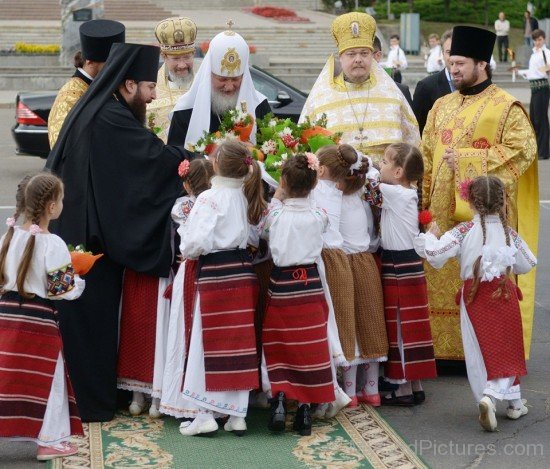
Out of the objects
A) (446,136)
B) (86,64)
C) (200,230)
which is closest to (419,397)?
(446,136)

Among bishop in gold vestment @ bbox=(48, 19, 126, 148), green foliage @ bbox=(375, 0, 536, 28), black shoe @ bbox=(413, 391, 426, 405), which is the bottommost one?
green foliage @ bbox=(375, 0, 536, 28)

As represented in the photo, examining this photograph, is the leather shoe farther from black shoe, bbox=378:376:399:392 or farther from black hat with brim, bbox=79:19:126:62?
black hat with brim, bbox=79:19:126:62

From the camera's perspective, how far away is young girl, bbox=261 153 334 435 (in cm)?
635

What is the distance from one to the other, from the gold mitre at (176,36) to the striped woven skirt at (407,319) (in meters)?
2.27

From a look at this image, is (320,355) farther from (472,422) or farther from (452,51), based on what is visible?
(452,51)

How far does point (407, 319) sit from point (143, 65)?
2119 mm

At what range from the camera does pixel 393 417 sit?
680cm

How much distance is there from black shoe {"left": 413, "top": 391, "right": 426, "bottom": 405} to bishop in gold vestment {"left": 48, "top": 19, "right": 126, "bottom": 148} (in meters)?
2.64

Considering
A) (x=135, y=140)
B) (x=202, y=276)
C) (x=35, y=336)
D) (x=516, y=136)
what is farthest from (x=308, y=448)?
(x=516, y=136)

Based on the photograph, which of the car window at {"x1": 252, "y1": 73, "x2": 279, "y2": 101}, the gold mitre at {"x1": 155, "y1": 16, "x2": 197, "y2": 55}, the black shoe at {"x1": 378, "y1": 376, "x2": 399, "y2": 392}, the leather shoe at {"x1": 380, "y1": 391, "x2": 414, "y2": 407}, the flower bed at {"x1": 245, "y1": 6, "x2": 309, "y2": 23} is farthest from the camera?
the flower bed at {"x1": 245, "y1": 6, "x2": 309, "y2": 23}

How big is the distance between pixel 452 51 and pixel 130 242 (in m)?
2.39

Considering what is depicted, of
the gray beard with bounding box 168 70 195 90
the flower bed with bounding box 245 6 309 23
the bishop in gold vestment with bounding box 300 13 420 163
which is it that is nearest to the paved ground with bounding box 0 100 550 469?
the bishop in gold vestment with bounding box 300 13 420 163

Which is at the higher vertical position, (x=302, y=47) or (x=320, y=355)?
(x=320, y=355)

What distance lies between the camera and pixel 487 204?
21.5 feet
